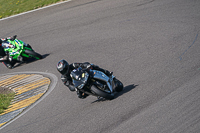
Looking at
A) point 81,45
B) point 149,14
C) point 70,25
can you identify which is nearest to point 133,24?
point 149,14

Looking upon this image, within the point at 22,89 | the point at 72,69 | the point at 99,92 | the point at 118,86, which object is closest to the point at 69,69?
the point at 72,69

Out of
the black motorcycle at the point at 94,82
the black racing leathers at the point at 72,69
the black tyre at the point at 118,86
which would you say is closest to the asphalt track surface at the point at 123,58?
the black tyre at the point at 118,86

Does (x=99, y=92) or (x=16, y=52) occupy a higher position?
(x=99, y=92)

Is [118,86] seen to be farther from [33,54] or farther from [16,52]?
[16,52]

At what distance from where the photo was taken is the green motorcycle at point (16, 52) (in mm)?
13539

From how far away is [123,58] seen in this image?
11016 mm

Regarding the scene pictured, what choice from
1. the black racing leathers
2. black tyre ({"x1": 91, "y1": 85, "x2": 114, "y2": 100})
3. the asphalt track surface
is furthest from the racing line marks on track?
black tyre ({"x1": 91, "y1": 85, "x2": 114, "y2": 100})

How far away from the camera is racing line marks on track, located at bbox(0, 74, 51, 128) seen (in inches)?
389

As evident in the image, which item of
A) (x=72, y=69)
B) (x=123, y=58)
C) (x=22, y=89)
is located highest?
(x=72, y=69)

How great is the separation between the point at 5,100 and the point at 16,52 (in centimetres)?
344

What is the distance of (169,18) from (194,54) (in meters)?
4.06

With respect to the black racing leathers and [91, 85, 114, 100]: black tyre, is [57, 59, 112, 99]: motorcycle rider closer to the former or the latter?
the black racing leathers

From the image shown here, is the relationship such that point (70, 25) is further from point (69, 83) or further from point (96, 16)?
point (69, 83)

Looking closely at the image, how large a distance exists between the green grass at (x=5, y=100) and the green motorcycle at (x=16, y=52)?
283 centimetres
